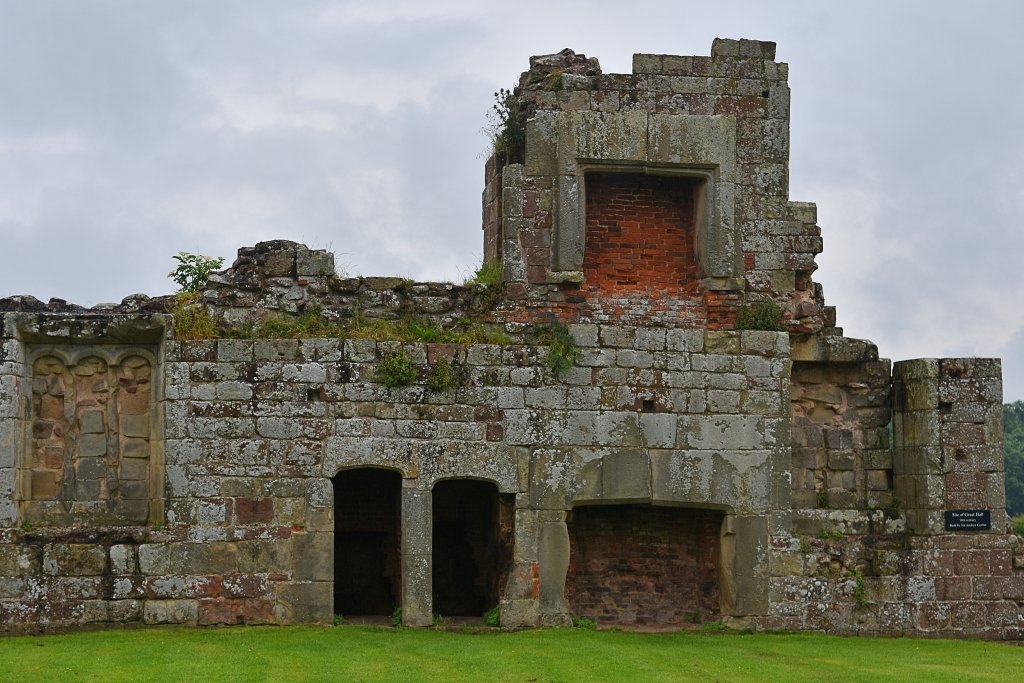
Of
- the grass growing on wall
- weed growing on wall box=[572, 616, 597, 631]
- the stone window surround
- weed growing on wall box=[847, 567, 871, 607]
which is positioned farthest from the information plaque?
the grass growing on wall

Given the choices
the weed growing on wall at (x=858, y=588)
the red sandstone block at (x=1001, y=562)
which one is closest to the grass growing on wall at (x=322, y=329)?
the weed growing on wall at (x=858, y=588)

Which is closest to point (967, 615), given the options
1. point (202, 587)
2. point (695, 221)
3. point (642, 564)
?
point (642, 564)

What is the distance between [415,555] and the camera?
15617 mm

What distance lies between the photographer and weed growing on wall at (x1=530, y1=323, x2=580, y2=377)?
15.9 m

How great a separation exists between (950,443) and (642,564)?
3.74 metres

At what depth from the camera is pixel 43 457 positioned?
611 inches

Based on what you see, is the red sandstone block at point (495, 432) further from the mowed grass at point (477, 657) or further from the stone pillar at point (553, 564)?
the mowed grass at point (477, 657)

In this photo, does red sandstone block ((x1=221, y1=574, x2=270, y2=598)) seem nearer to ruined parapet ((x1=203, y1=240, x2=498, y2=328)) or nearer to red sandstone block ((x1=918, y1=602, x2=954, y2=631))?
ruined parapet ((x1=203, y1=240, x2=498, y2=328))

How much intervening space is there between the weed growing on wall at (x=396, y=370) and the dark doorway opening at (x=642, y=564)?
2.57 metres

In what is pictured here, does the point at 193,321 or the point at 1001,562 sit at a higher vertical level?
the point at 193,321

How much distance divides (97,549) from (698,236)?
24.0 feet

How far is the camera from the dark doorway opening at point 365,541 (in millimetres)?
18281

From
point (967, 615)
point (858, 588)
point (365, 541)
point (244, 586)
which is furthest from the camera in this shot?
Result: point (365, 541)

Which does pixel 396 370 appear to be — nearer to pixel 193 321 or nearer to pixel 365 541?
pixel 193 321
